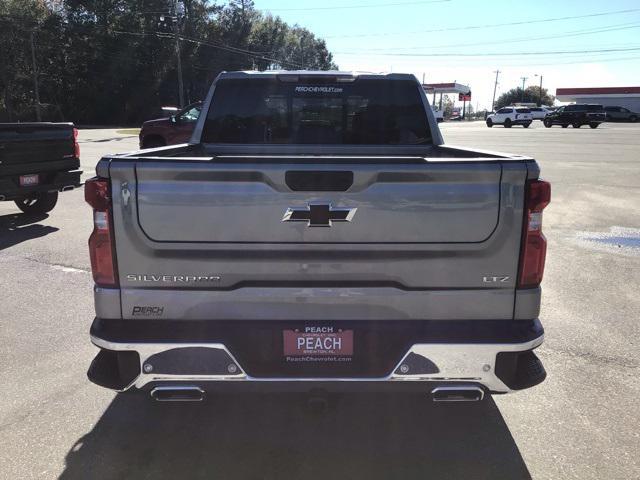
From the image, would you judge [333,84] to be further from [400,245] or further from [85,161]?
[85,161]

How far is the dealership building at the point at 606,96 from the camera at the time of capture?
81.5m

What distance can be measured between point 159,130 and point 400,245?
15917 mm

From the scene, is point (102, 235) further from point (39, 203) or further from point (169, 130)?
point (169, 130)

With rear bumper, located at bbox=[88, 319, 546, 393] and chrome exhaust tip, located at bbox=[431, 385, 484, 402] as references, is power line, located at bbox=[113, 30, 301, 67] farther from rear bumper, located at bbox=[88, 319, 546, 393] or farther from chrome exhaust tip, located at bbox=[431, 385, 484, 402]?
chrome exhaust tip, located at bbox=[431, 385, 484, 402]

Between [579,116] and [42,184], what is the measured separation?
158 feet

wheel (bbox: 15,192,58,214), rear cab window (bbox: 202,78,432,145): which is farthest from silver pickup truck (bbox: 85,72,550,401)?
wheel (bbox: 15,192,58,214)

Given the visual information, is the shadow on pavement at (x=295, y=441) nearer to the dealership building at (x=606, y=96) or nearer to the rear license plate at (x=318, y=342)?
the rear license plate at (x=318, y=342)

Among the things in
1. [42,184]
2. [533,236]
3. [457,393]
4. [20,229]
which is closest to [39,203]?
[42,184]

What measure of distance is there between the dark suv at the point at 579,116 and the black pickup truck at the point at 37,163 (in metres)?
47.2

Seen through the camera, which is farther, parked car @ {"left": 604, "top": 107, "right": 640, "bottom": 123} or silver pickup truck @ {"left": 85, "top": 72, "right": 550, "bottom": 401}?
parked car @ {"left": 604, "top": 107, "right": 640, "bottom": 123}

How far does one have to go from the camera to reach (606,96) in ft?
277

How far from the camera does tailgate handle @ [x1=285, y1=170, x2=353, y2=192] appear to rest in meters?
2.58

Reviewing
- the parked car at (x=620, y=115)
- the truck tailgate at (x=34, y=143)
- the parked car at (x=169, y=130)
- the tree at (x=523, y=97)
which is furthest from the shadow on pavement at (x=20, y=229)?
the tree at (x=523, y=97)

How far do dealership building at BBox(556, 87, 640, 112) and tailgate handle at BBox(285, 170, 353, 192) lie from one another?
8896 centimetres
